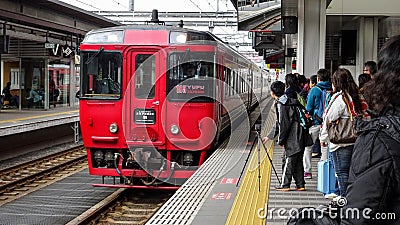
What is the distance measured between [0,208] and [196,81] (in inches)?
151

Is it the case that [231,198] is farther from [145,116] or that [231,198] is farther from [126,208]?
[126,208]

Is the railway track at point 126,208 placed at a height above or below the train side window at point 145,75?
below

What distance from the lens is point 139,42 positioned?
908 cm

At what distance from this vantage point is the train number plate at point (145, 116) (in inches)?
352

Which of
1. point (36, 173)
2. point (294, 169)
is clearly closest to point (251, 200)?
point (294, 169)

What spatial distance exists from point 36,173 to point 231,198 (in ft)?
21.3

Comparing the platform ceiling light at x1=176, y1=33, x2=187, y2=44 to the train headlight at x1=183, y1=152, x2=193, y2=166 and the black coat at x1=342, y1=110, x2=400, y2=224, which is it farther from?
the black coat at x1=342, y1=110, x2=400, y2=224

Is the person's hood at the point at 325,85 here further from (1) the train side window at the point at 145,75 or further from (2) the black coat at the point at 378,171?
(2) the black coat at the point at 378,171

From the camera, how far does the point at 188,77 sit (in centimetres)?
908

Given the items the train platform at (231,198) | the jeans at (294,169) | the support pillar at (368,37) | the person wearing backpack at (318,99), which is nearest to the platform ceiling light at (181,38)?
the train platform at (231,198)

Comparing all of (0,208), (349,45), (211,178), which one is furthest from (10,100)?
(211,178)

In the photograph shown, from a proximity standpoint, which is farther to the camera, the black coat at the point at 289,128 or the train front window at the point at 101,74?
the train front window at the point at 101,74

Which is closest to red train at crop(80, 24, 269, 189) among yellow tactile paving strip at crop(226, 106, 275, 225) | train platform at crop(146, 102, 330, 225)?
train platform at crop(146, 102, 330, 225)

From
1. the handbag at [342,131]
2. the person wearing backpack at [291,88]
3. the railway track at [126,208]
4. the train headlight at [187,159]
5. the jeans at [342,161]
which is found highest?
the person wearing backpack at [291,88]
